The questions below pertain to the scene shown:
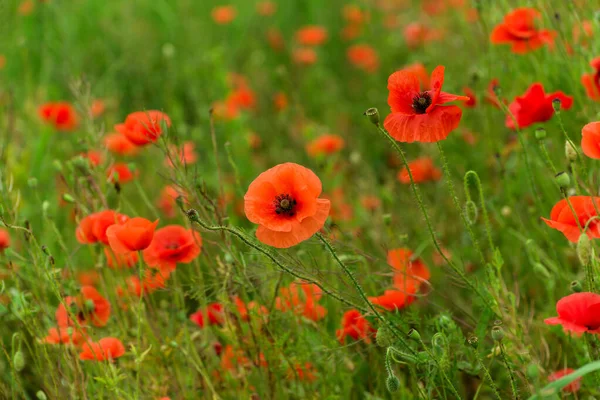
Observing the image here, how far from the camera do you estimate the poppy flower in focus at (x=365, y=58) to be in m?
4.14

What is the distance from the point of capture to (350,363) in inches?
70.0

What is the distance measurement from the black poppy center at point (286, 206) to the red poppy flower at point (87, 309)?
59cm

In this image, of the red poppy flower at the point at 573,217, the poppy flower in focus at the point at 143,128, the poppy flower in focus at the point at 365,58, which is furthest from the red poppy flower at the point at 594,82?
the poppy flower in focus at the point at 365,58

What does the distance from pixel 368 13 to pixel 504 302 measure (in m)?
3.63

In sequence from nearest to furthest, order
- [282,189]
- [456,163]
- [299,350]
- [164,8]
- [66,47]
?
1. [282,189]
2. [299,350]
3. [456,163]
4. [66,47]
5. [164,8]

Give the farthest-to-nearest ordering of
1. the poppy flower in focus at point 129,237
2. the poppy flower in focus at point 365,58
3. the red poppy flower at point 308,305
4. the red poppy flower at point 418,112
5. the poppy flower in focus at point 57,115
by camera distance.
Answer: the poppy flower in focus at point 365,58
the poppy flower in focus at point 57,115
the red poppy flower at point 308,305
the poppy flower in focus at point 129,237
the red poppy flower at point 418,112

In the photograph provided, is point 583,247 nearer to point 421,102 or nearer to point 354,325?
point 421,102

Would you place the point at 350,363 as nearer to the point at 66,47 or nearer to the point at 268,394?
the point at 268,394

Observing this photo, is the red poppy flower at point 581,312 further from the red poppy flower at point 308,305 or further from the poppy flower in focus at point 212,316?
the poppy flower in focus at point 212,316

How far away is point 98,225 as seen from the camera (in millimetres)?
1741

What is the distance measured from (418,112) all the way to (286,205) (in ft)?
1.04

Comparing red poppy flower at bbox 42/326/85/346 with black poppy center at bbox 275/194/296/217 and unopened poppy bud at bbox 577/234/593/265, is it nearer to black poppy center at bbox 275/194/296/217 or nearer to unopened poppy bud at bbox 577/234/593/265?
black poppy center at bbox 275/194/296/217

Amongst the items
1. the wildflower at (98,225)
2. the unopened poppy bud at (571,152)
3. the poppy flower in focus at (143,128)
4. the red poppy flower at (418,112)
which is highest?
the red poppy flower at (418,112)

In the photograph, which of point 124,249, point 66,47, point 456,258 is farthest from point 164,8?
point 124,249
